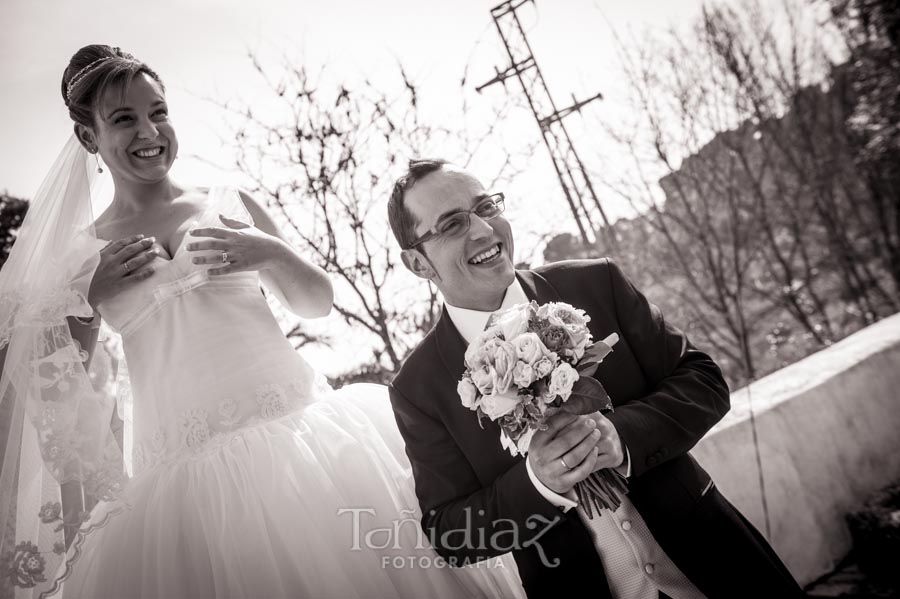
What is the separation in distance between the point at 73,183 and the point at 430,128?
126 inches

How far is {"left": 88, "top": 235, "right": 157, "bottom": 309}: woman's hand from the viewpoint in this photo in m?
2.43

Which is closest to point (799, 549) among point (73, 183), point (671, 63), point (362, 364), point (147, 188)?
point (362, 364)

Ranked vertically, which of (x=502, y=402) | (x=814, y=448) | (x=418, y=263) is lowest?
(x=814, y=448)

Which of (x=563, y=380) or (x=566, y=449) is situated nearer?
(x=563, y=380)

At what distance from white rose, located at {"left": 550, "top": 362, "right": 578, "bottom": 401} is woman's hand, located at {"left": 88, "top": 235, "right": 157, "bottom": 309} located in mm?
1803

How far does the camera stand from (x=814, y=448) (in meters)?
3.59

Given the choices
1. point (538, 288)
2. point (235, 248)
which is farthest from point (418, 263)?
point (235, 248)

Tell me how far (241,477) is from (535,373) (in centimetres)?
123

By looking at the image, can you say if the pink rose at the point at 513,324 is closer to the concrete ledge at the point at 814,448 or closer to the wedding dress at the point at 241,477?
the wedding dress at the point at 241,477

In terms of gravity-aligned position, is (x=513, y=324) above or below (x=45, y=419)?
below

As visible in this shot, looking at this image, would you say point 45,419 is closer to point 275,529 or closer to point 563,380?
point 275,529

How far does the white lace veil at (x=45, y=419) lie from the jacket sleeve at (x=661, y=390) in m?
1.93

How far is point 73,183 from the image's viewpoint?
2734 mm

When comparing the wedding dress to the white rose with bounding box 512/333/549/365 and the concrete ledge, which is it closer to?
the white rose with bounding box 512/333/549/365
